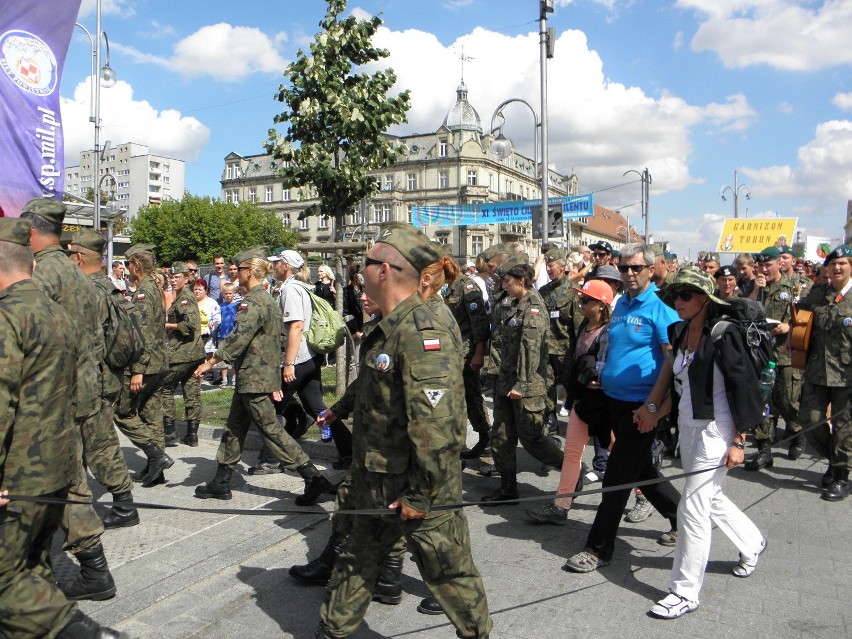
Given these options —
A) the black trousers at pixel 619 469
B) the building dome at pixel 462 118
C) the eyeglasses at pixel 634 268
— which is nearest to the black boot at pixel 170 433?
the black trousers at pixel 619 469

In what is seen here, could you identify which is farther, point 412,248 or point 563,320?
point 563,320

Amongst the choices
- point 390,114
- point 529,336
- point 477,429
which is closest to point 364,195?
point 390,114

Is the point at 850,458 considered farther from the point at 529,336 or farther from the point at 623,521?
the point at 529,336

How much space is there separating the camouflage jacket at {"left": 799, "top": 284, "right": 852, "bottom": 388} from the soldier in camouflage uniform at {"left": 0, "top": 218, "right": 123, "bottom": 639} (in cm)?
592

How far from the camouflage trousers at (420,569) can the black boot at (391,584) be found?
1.03 metres

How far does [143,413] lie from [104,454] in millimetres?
1701

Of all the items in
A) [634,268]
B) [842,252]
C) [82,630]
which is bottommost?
[82,630]

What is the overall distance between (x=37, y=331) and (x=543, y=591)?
305 cm

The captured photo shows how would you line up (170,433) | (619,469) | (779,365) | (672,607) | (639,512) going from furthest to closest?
1. (170,433)
2. (779,365)
3. (639,512)
4. (619,469)
5. (672,607)

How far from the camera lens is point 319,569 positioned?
4.28 m

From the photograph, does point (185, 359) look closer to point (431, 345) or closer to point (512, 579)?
point (512, 579)

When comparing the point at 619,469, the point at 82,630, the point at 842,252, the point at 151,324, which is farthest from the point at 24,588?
the point at 842,252

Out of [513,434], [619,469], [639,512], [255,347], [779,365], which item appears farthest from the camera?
[779,365]

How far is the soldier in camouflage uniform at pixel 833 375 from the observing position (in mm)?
6066
